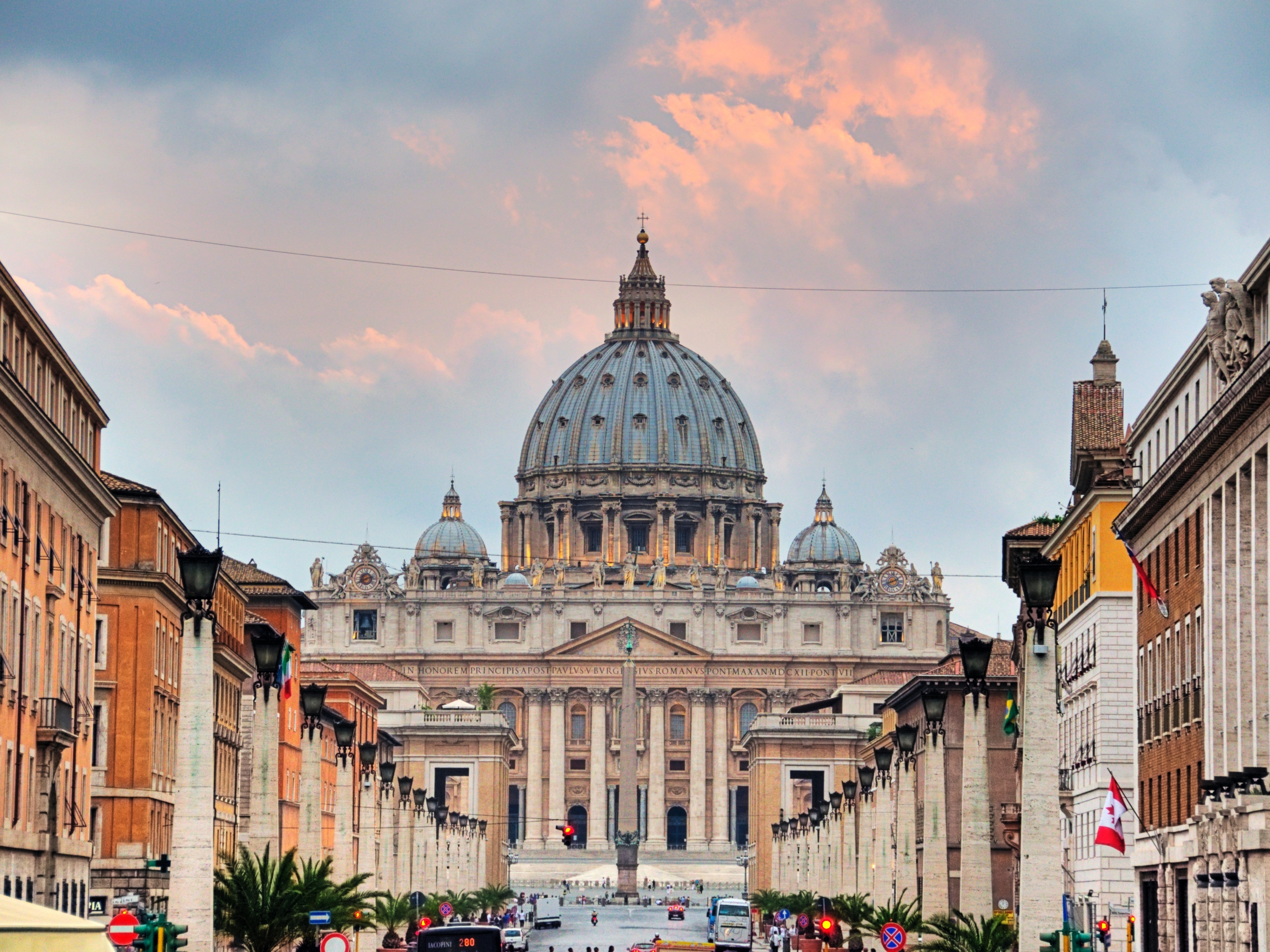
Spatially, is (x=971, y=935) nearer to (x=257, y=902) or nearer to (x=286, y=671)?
(x=257, y=902)

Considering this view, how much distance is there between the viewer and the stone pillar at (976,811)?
3431 centimetres

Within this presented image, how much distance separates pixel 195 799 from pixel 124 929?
2.54 m

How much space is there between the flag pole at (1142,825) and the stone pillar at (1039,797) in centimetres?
1793

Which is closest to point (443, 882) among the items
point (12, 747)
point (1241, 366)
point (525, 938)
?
point (525, 938)

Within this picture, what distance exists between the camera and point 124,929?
26656 millimetres

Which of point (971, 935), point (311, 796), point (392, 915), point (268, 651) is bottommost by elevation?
point (392, 915)

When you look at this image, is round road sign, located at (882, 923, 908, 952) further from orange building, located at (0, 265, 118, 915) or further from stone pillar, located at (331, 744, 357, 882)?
stone pillar, located at (331, 744, 357, 882)

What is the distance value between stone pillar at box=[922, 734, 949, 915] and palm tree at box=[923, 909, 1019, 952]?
5.92ft

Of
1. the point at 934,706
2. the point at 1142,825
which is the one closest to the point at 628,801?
the point at 1142,825

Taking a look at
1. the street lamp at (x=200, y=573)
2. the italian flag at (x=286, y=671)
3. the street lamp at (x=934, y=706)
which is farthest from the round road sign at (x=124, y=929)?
the italian flag at (x=286, y=671)

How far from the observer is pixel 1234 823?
112ft

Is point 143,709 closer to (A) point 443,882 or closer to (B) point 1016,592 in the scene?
(B) point 1016,592

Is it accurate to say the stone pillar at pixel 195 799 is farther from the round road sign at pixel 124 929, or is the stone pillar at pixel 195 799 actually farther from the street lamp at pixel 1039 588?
the street lamp at pixel 1039 588

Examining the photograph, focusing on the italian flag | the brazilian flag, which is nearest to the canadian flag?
the brazilian flag
